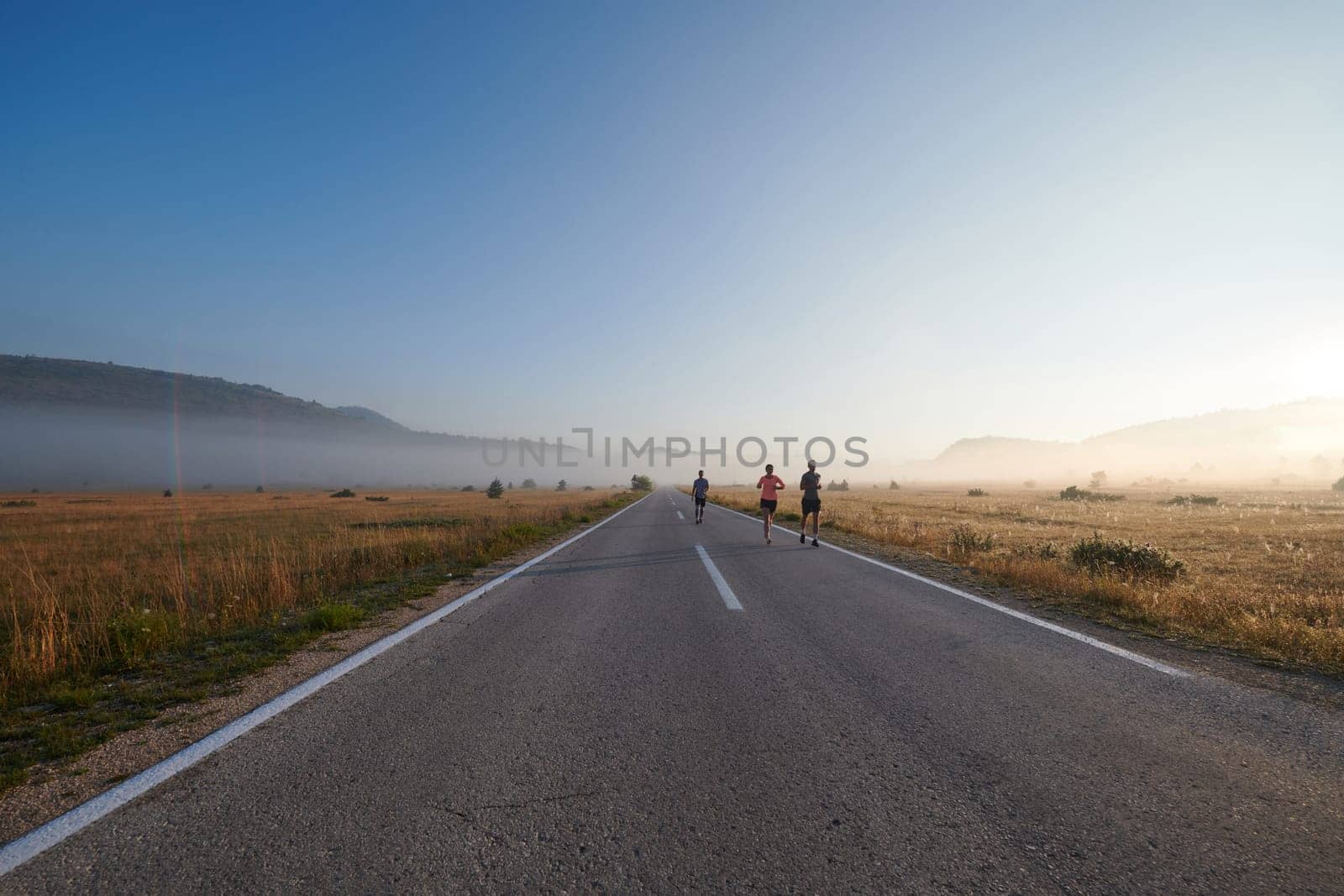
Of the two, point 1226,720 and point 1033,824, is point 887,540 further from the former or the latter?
point 1033,824

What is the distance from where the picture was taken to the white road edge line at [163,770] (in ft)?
7.32

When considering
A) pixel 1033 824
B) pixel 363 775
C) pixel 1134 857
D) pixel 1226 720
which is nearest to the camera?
pixel 1134 857

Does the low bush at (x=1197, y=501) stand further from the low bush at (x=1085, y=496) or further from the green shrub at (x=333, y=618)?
the green shrub at (x=333, y=618)

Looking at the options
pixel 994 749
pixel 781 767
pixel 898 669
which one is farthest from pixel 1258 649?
pixel 781 767

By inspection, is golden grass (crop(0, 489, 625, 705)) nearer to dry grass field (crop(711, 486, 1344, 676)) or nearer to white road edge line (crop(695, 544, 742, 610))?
white road edge line (crop(695, 544, 742, 610))

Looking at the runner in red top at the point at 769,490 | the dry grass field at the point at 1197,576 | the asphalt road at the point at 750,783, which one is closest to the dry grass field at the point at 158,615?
the asphalt road at the point at 750,783

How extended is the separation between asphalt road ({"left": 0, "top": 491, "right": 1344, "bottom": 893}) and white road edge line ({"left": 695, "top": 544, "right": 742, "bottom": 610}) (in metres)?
1.89

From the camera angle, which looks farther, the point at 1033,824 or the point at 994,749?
the point at 994,749

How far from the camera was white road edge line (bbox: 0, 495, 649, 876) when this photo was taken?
2.23 meters

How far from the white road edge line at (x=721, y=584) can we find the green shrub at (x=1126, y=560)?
640cm

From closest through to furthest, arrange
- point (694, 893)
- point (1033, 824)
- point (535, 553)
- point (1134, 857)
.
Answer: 1. point (694, 893)
2. point (1134, 857)
3. point (1033, 824)
4. point (535, 553)

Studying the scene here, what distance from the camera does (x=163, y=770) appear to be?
2.90 m

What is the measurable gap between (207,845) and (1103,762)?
4.36 meters

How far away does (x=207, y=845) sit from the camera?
2.25 m
